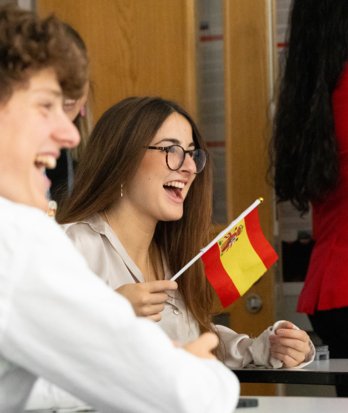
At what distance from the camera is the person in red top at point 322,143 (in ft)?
9.77

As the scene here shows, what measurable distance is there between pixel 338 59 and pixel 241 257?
0.61 meters

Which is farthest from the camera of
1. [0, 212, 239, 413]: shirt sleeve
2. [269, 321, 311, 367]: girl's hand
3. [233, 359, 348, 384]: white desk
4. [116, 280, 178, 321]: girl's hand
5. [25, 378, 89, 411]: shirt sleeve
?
[269, 321, 311, 367]: girl's hand

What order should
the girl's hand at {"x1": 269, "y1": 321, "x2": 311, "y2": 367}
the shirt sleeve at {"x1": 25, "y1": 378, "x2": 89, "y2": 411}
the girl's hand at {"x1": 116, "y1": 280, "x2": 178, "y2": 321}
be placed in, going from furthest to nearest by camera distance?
the girl's hand at {"x1": 269, "y1": 321, "x2": 311, "y2": 367}, the girl's hand at {"x1": 116, "y1": 280, "x2": 178, "y2": 321}, the shirt sleeve at {"x1": 25, "y1": 378, "x2": 89, "y2": 411}

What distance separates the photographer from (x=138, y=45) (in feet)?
12.9

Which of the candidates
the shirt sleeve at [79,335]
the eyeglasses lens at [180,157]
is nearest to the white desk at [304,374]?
the eyeglasses lens at [180,157]

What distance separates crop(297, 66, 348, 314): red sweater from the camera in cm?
297

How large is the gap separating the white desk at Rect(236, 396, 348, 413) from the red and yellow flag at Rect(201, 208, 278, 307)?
1.76 feet

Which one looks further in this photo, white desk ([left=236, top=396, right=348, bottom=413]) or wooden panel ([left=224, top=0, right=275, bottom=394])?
wooden panel ([left=224, top=0, right=275, bottom=394])

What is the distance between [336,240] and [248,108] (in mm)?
938

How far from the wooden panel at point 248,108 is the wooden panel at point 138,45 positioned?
0.14 meters

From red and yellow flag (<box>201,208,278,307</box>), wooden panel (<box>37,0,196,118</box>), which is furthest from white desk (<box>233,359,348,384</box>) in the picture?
wooden panel (<box>37,0,196,118</box>)

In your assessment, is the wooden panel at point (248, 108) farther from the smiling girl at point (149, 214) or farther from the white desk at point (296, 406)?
the white desk at point (296, 406)

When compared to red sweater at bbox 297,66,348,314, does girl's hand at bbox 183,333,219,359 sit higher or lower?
higher

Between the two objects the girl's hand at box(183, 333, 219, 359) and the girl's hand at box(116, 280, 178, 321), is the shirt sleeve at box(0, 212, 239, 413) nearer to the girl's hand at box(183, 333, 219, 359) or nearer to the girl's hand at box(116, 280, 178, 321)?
the girl's hand at box(183, 333, 219, 359)
